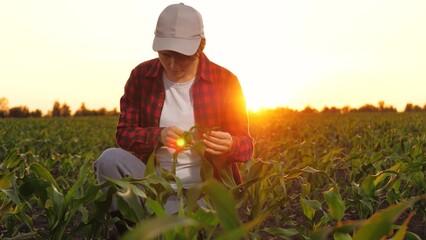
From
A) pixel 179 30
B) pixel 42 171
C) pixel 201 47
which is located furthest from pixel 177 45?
pixel 42 171

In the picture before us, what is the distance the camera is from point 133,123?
360 cm

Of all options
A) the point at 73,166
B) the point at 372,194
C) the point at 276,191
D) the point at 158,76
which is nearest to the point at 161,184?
the point at 158,76

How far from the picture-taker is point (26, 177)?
2686 mm

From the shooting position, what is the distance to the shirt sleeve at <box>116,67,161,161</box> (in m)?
3.42

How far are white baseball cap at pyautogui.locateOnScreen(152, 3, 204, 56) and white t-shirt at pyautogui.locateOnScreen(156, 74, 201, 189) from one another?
1.26ft

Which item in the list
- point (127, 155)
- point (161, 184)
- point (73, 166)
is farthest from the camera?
point (73, 166)

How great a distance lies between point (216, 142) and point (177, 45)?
50 centimetres

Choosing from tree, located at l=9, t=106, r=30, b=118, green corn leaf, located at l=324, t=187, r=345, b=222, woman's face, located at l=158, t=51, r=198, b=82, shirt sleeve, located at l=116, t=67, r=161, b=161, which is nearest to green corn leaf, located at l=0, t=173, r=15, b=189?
shirt sleeve, located at l=116, t=67, r=161, b=161

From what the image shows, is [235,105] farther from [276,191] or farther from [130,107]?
[276,191]

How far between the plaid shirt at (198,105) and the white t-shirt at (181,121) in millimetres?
37

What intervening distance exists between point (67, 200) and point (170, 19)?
1.05 m

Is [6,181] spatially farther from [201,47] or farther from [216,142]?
[201,47]

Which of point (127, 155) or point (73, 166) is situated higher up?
point (127, 155)

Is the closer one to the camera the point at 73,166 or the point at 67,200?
the point at 67,200
